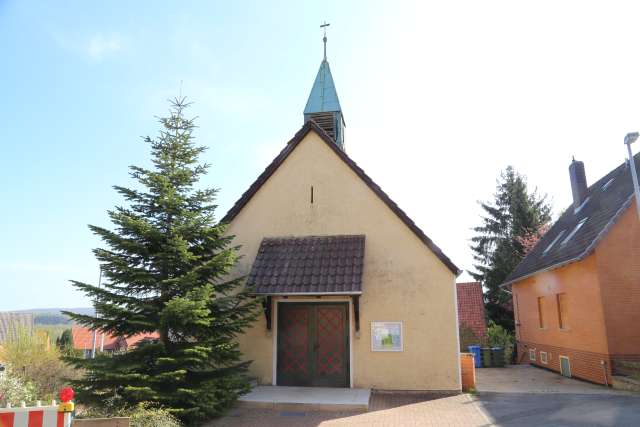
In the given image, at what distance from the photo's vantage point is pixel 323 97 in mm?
17578

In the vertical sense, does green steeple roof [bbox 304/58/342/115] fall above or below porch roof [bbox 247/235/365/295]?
above

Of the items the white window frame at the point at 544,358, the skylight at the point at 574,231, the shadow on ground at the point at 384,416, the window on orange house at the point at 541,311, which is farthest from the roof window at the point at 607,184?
the shadow on ground at the point at 384,416

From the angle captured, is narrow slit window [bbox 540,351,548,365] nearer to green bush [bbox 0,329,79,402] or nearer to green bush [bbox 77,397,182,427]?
green bush [bbox 77,397,182,427]

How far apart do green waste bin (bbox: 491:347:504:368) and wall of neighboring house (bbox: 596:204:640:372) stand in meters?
7.66

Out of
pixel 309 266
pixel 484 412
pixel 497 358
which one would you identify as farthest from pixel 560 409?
pixel 497 358

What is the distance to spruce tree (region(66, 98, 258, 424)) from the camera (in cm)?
900

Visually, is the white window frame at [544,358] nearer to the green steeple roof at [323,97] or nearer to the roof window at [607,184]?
the roof window at [607,184]

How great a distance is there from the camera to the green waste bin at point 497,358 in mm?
20969

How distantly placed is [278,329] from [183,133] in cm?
623

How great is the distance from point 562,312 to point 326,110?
12121mm

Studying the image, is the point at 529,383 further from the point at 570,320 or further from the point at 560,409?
the point at 560,409

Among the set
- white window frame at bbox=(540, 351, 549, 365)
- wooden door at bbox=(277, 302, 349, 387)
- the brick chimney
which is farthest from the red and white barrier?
the brick chimney

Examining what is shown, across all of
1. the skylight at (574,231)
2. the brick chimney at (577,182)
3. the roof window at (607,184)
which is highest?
the brick chimney at (577,182)

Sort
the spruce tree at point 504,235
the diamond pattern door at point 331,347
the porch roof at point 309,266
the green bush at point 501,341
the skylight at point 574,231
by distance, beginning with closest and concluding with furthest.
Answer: the porch roof at point 309,266 < the diamond pattern door at point 331,347 < the skylight at point 574,231 < the green bush at point 501,341 < the spruce tree at point 504,235
